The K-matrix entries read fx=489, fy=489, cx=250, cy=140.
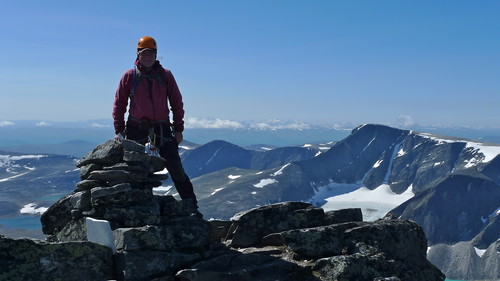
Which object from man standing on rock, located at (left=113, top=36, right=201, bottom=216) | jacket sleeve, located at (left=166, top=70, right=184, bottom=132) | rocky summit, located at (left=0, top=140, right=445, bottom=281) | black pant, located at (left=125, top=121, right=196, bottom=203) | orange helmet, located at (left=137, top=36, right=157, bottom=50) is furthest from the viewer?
black pant, located at (left=125, top=121, right=196, bottom=203)

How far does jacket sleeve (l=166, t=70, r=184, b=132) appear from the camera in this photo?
18.9m

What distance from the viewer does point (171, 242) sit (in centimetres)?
1540

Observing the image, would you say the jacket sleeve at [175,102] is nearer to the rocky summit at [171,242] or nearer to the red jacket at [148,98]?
the red jacket at [148,98]

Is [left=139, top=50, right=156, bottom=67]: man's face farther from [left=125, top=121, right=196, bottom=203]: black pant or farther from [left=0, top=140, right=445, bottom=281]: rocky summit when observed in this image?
[left=0, top=140, right=445, bottom=281]: rocky summit

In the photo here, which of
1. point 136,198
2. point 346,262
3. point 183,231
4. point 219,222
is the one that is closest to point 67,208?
point 136,198

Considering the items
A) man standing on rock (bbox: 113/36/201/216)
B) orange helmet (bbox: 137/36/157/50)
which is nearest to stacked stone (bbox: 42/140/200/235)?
man standing on rock (bbox: 113/36/201/216)

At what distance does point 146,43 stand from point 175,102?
2.57 metres

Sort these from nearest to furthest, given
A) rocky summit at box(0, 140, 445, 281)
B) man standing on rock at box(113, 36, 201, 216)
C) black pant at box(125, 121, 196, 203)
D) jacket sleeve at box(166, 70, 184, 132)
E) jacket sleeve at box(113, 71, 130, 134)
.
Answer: rocky summit at box(0, 140, 445, 281) < man standing on rock at box(113, 36, 201, 216) < jacket sleeve at box(113, 71, 130, 134) < jacket sleeve at box(166, 70, 184, 132) < black pant at box(125, 121, 196, 203)

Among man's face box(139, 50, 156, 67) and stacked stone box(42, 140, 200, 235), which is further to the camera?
man's face box(139, 50, 156, 67)

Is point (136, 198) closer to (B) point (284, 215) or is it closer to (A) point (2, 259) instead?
(A) point (2, 259)

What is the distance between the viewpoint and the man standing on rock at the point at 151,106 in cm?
1834

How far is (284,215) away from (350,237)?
318cm

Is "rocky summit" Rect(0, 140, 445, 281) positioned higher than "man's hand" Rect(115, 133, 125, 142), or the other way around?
"man's hand" Rect(115, 133, 125, 142)

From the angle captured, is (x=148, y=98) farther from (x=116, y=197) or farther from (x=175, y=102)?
(x=116, y=197)
